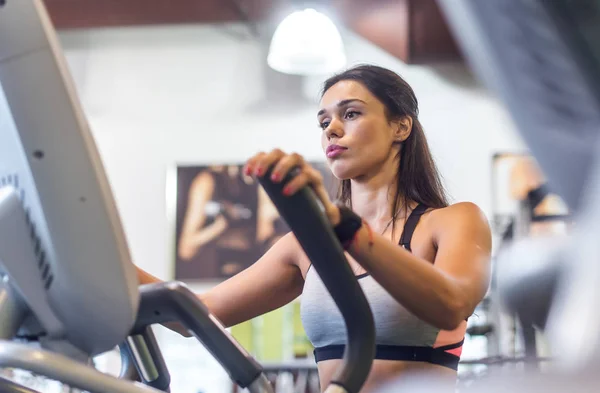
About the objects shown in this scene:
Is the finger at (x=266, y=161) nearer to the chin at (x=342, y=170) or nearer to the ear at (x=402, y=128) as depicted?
the chin at (x=342, y=170)

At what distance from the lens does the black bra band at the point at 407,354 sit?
3.96 ft

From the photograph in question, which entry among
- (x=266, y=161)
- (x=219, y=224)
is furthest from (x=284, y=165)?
(x=219, y=224)

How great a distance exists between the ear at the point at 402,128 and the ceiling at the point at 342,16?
132 inches

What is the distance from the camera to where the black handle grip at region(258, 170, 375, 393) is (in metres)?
0.65

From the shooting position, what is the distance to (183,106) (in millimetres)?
5516

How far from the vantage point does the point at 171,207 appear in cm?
532

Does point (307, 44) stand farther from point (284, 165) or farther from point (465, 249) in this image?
point (284, 165)

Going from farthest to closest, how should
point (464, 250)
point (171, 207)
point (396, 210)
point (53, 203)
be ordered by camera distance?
point (171, 207) → point (396, 210) → point (464, 250) → point (53, 203)

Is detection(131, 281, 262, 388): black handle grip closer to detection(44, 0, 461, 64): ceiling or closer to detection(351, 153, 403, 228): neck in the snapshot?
detection(351, 153, 403, 228): neck

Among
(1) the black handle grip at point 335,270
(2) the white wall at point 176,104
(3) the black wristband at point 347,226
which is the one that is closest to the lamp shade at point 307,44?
(2) the white wall at point 176,104

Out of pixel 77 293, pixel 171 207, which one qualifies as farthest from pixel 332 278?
pixel 171 207

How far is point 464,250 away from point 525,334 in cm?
94

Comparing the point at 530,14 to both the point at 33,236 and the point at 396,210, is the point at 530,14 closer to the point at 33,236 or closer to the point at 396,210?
the point at 33,236

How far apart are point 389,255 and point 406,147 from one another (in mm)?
594
